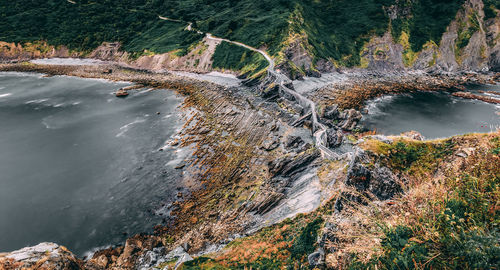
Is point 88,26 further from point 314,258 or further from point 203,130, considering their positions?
point 314,258

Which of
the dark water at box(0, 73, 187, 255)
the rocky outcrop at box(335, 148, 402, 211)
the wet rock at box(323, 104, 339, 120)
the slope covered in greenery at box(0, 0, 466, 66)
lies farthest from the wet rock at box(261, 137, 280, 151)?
the slope covered in greenery at box(0, 0, 466, 66)

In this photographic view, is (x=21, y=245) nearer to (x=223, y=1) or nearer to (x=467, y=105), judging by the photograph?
(x=467, y=105)

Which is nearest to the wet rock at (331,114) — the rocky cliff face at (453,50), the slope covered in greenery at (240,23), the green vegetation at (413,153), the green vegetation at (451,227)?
the green vegetation at (413,153)

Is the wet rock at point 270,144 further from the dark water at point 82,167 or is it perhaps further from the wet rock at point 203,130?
the dark water at point 82,167

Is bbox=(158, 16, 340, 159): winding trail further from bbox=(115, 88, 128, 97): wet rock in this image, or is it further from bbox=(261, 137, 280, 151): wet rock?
bbox=(115, 88, 128, 97): wet rock

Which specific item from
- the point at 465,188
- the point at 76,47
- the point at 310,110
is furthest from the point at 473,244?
the point at 76,47

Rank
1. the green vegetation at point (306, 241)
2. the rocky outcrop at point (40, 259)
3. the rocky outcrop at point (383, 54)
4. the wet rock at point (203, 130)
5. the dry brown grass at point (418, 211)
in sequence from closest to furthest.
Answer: the dry brown grass at point (418, 211)
the green vegetation at point (306, 241)
the rocky outcrop at point (40, 259)
the wet rock at point (203, 130)
the rocky outcrop at point (383, 54)

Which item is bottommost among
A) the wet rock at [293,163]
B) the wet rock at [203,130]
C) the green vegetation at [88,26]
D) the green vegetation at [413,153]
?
the wet rock at [203,130]
